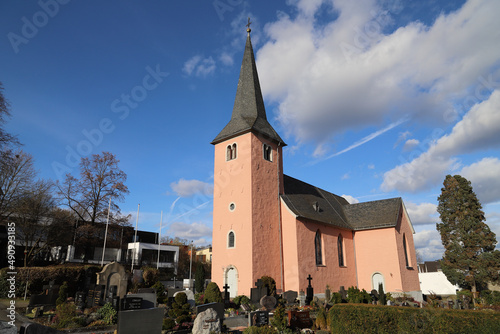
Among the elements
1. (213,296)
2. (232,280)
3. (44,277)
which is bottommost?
(213,296)

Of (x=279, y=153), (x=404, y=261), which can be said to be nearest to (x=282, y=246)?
(x=279, y=153)

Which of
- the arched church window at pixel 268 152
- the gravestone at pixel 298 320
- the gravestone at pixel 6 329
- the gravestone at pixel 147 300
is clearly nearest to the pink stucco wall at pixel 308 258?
the arched church window at pixel 268 152

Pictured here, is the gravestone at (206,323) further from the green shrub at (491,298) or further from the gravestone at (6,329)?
the green shrub at (491,298)

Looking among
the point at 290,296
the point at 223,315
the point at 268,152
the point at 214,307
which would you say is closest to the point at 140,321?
the point at 214,307

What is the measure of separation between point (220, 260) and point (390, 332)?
13494mm

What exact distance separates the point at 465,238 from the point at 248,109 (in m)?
22.2

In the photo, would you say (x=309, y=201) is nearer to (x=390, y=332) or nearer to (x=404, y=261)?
(x=404, y=261)

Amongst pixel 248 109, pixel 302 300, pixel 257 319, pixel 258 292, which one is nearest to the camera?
pixel 257 319

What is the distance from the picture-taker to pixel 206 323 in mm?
10055

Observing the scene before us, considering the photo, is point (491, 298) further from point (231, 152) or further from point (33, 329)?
point (33, 329)

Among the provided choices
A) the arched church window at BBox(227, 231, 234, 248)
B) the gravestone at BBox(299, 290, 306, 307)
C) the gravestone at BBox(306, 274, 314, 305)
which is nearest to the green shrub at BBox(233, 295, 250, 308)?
the gravestone at BBox(299, 290, 306, 307)

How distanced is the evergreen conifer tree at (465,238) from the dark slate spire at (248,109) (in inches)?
681

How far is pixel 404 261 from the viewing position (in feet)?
83.8

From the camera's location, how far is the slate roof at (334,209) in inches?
928
